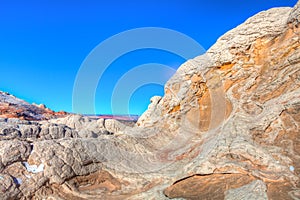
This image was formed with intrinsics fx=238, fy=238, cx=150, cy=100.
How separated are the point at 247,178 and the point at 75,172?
548cm

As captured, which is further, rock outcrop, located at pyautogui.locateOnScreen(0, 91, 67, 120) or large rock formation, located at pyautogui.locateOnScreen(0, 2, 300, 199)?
rock outcrop, located at pyautogui.locateOnScreen(0, 91, 67, 120)

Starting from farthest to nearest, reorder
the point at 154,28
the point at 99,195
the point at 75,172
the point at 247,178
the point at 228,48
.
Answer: the point at 228,48 < the point at 154,28 < the point at 75,172 < the point at 99,195 < the point at 247,178

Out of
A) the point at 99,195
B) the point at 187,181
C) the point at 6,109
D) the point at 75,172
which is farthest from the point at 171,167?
the point at 6,109

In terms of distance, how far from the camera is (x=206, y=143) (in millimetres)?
9672

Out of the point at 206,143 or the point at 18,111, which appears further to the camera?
the point at 18,111

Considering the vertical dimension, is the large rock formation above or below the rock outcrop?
below

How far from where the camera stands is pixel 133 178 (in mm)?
8219

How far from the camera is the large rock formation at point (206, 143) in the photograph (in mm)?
6387

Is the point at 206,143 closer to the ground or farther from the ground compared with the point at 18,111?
closer to the ground

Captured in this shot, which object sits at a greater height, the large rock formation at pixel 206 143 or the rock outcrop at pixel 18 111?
the rock outcrop at pixel 18 111

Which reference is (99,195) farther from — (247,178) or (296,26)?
(296,26)

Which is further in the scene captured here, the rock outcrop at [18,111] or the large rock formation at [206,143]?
the rock outcrop at [18,111]

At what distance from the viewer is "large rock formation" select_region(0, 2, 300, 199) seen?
21.0 ft

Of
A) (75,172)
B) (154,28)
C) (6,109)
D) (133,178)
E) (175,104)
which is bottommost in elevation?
(133,178)
